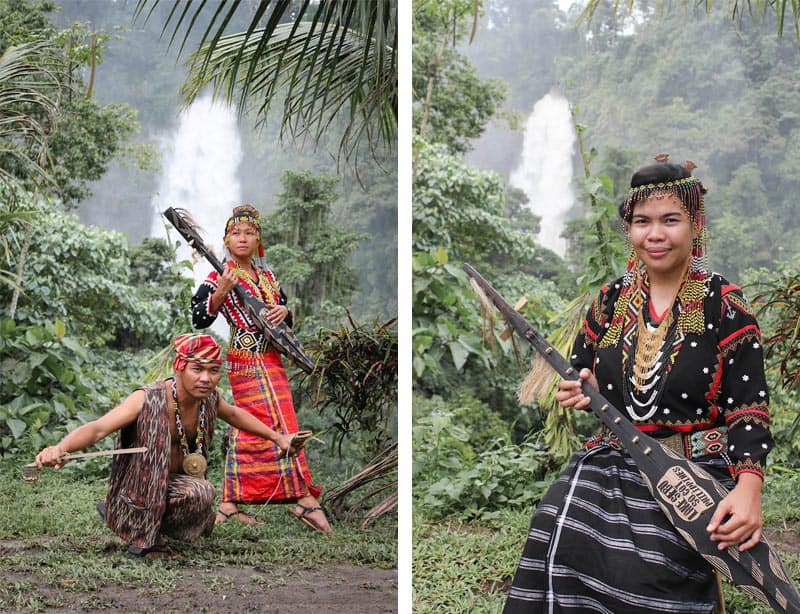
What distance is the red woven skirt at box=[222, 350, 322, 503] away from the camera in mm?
3551

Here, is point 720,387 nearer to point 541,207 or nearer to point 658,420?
point 658,420

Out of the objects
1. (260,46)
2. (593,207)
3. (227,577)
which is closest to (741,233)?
(593,207)

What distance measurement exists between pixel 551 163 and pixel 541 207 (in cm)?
18

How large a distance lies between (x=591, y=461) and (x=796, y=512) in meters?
0.92

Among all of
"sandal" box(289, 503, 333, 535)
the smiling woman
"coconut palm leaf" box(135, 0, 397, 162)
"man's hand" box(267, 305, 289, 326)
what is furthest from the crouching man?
the smiling woman

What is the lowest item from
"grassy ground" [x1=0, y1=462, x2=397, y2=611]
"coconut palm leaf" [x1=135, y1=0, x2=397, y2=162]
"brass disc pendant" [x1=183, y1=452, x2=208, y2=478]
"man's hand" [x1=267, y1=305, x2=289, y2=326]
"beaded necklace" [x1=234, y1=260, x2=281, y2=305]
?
"grassy ground" [x1=0, y1=462, x2=397, y2=611]

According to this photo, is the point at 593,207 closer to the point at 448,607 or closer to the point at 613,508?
the point at 613,508

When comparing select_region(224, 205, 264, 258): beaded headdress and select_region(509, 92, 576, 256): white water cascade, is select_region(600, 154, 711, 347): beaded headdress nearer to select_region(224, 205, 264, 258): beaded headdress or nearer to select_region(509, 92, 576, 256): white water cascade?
select_region(509, 92, 576, 256): white water cascade

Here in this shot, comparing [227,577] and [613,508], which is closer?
[613,508]

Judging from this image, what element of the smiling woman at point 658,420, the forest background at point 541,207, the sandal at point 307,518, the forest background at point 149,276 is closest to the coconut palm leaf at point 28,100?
the forest background at point 149,276

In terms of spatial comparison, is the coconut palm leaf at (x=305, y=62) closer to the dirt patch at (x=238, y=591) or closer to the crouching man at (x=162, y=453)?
the crouching man at (x=162, y=453)

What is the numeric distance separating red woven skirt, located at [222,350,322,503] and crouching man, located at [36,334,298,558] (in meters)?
0.15

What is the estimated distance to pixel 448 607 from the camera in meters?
3.46

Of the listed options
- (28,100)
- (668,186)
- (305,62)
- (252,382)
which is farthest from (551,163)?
(28,100)
